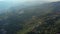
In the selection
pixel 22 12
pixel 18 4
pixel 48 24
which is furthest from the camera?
pixel 18 4

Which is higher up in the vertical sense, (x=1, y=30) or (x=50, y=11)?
(x=50, y=11)

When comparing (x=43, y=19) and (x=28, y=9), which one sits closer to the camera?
(x=43, y=19)

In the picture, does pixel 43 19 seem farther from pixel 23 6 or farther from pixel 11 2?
pixel 11 2

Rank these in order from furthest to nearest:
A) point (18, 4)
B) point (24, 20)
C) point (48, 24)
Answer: point (18, 4) → point (24, 20) → point (48, 24)

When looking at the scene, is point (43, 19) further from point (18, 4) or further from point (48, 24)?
point (18, 4)

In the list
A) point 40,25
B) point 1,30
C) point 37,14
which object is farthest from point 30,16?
point 1,30

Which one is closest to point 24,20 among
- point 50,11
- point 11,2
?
point 50,11
